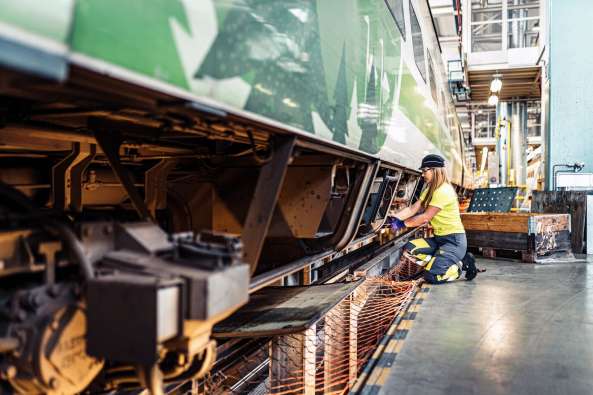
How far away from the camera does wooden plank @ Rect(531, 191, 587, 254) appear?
29.2 ft

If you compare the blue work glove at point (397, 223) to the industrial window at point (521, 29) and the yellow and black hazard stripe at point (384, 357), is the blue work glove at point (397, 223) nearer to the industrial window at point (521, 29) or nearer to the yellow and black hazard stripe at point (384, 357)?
the yellow and black hazard stripe at point (384, 357)

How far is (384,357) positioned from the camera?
11.1ft

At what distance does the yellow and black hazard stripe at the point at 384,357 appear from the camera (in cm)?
293

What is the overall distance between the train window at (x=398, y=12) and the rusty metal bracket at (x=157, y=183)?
2.08m

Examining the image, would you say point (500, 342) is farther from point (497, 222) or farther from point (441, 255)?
point (497, 222)

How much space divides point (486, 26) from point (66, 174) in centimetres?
2433

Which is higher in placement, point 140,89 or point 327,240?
point 140,89

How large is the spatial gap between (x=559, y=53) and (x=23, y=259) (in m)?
10.9

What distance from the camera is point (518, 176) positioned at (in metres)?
18.7

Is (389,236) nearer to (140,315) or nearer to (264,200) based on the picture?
(264,200)

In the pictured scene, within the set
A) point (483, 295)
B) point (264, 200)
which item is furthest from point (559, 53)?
point (264, 200)

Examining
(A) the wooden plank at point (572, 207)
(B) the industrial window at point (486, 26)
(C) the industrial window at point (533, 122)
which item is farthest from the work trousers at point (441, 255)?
(C) the industrial window at point (533, 122)

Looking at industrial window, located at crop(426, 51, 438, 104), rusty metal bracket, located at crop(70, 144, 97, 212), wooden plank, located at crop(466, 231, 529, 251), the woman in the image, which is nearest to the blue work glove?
the woman

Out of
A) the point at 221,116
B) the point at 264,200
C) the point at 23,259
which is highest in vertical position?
the point at 221,116
